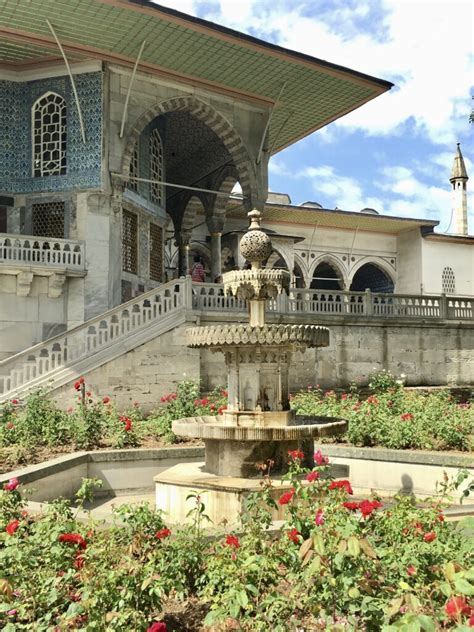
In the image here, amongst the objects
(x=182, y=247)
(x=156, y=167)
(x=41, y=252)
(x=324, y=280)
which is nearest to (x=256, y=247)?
(x=41, y=252)

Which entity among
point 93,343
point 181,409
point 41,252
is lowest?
point 181,409

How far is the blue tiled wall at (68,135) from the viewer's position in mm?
15180

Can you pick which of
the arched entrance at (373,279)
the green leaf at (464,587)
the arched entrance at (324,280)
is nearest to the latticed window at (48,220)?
the green leaf at (464,587)

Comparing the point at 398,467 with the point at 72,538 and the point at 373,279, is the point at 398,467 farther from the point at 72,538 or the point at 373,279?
the point at 373,279

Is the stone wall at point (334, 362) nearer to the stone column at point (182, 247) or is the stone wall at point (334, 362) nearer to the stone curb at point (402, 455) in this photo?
the stone curb at point (402, 455)

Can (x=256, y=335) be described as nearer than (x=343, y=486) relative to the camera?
No

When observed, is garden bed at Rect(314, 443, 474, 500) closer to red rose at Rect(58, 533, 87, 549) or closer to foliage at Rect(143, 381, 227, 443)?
foliage at Rect(143, 381, 227, 443)

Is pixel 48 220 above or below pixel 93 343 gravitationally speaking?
above

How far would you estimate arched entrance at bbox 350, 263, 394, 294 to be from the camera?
28.1m

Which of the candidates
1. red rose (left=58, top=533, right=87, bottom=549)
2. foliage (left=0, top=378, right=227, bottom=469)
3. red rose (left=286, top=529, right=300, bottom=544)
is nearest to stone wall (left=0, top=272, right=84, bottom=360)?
foliage (left=0, top=378, right=227, bottom=469)

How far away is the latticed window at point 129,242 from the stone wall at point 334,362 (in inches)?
137

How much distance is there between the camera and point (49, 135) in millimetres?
15688

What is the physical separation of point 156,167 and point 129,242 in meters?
2.77

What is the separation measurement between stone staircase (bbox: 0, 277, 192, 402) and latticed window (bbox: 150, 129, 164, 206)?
481 cm
